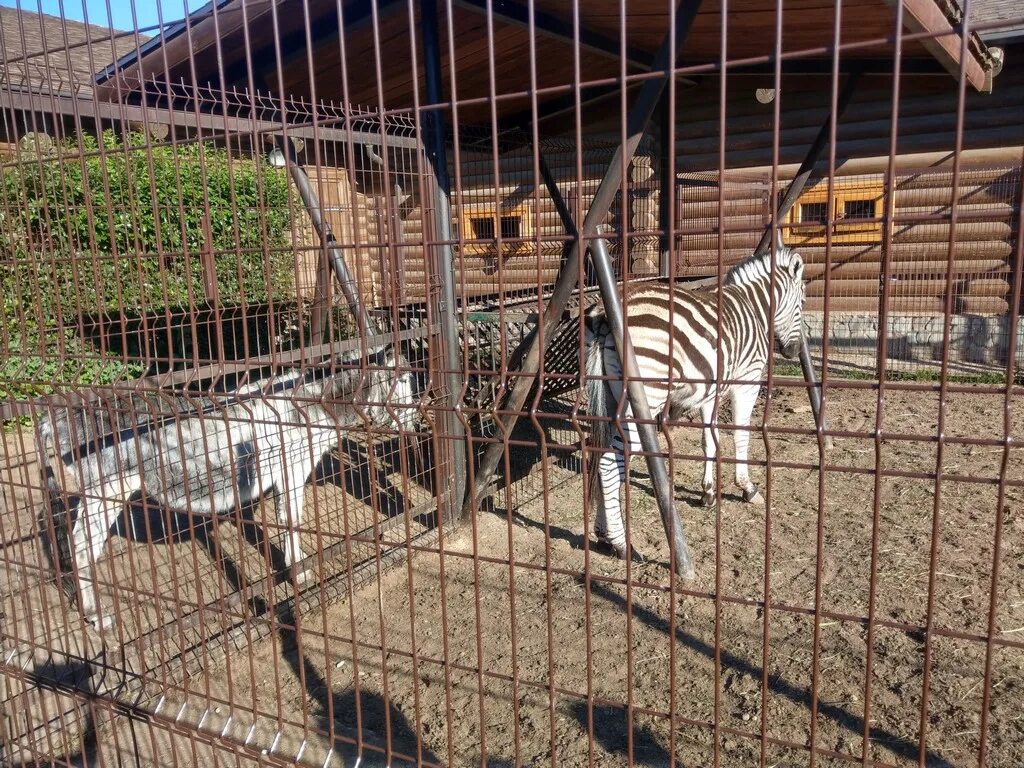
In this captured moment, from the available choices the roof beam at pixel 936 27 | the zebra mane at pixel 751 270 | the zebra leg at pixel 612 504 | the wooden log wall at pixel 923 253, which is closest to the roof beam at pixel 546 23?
the roof beam at pixel 936 27

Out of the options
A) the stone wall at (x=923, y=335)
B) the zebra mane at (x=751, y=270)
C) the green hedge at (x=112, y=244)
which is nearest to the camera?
the green hedge at (x=112, y=244)

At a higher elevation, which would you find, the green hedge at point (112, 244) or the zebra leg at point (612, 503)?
the green hedge at point (112, 244)

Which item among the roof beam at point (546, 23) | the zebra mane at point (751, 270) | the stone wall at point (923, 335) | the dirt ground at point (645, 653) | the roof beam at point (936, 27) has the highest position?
the roof beam at point (546, 23)

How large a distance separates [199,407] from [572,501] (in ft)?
12.5

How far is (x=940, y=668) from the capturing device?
3.45 meters

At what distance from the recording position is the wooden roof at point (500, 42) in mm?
3984

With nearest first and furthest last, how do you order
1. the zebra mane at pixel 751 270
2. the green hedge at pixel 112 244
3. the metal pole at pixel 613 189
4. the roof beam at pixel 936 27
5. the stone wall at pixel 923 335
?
1. the green hedge at pixel 112 244
2. the roof beam at pixel 936 27
3. the metal pole at pixel 613 189
4. the zebra mane at pixel 751 270
5. the stone wall at pixel 923 335

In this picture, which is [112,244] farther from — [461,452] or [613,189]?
[461,452]

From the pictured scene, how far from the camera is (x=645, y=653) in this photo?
376 cm

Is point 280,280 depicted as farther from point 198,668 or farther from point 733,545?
point 733,545

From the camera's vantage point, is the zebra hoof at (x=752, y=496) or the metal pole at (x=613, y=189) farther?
the zebra hoof at (x=752, y=496)

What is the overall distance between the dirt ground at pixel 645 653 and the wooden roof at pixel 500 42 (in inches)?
84.6

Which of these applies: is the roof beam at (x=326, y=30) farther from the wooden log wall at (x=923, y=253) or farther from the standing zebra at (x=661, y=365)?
the wooden log wall at (x=923, y=253)

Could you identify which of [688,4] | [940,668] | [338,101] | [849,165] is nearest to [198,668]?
[940,668]
